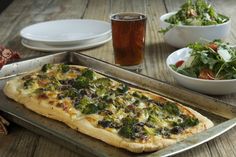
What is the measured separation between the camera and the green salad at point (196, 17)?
6.45 ft

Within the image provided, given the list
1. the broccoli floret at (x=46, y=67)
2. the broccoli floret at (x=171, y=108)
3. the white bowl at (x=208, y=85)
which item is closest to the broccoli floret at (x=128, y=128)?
the broccoli floret at (x=171, y=108)

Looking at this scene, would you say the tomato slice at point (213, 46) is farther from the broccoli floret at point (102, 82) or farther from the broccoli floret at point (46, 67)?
the broccoli floret at point (46, 67)

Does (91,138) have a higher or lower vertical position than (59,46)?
higher

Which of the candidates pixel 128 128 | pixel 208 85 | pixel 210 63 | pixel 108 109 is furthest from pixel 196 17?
pixel 128 128

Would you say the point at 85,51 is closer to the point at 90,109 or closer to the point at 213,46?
the point at 213,46

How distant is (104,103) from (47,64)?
1.19ft

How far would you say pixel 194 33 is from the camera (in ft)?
6.29

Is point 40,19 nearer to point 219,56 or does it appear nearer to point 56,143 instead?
point 219,56

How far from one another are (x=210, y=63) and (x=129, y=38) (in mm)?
338

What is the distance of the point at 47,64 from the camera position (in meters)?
1.61

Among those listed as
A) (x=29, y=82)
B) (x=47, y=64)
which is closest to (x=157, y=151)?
(x=29, y=82)

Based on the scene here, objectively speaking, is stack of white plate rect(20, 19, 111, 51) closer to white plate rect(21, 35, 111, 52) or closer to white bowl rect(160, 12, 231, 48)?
white plate rect(21, 35, 111, 52)

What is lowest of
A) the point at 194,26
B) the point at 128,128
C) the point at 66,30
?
the point at 66,30

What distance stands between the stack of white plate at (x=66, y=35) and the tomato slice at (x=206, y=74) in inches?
24.6
